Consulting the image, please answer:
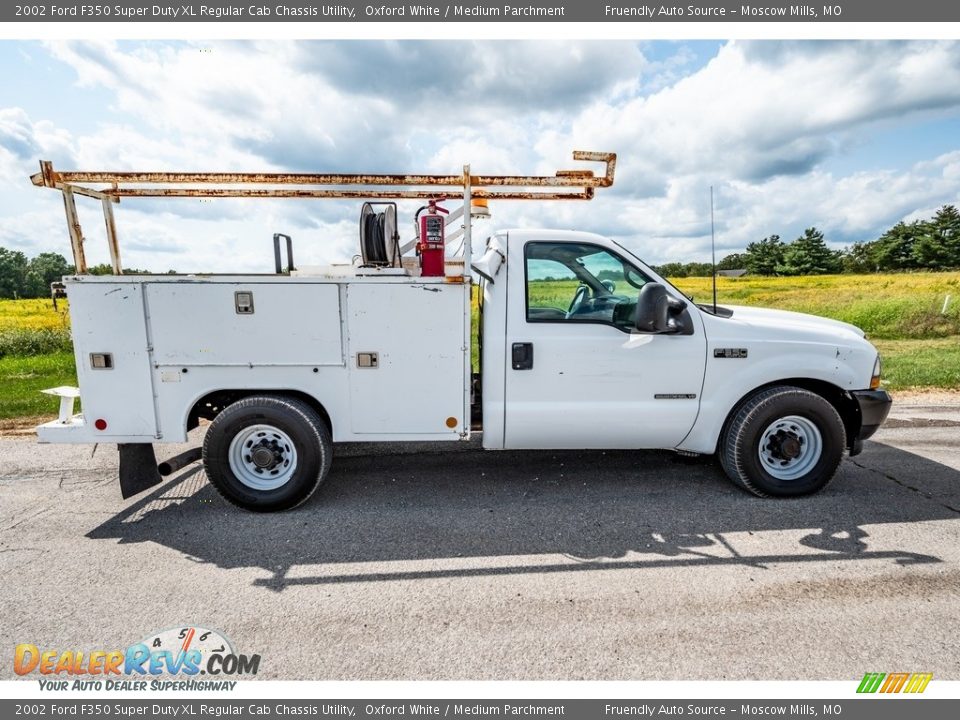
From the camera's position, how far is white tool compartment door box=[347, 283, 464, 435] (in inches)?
158

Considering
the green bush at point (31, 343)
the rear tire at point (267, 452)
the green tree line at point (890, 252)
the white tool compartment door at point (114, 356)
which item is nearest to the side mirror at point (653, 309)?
the rear tire at point (267, 452)

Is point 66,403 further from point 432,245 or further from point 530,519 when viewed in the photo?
point 530,519

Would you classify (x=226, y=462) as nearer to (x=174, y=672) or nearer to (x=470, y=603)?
(x=174, y=672)

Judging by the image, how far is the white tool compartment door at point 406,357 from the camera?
4.00 metres

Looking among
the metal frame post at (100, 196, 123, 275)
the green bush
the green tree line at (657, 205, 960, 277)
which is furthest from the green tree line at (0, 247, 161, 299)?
the green tree line at (657, 205, 960, 277)

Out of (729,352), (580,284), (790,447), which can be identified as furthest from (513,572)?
(790,447)

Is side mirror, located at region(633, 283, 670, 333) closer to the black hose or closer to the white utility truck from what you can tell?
the white utility truck

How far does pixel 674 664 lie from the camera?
2537 millimetres

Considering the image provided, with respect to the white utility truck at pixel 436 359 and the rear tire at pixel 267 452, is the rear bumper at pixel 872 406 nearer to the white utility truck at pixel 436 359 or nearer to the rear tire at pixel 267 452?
the white utility truck at pixel 436 359

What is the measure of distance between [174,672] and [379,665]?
3.37 ft

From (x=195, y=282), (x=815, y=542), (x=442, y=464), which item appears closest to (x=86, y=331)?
(x=195, y=282)

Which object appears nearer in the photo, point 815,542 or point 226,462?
point 815,542

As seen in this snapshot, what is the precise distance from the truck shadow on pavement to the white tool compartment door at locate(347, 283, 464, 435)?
2.54ft

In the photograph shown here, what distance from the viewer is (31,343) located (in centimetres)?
1501
